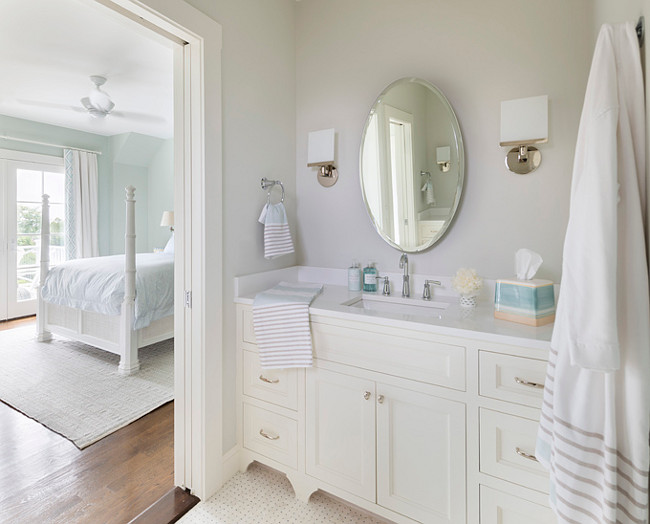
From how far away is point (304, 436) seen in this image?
1598 mm

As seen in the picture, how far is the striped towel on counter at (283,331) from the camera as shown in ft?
5.08

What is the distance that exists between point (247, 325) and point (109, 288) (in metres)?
1.93

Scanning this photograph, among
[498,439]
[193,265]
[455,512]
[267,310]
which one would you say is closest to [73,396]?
[193,265]

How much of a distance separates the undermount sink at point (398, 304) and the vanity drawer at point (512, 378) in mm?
504

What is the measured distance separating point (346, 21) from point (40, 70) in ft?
9.97

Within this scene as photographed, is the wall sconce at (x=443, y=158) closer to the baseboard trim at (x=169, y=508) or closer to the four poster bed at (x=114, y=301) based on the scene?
the baseboard trim at (x=169, y=508)

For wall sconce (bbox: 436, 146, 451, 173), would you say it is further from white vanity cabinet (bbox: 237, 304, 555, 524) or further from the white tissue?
white vanity cabinet (bbox: 237, 304, 555, 524)

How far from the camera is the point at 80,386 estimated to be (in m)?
2.69

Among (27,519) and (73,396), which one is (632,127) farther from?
(73,396)

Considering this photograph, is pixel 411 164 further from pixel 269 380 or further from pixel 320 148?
pixel 269 380

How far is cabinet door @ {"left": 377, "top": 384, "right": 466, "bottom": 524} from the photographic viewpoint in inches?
50.0

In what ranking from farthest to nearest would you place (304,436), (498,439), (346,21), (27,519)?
(346,21), (304,436), (27,519), (498,439)

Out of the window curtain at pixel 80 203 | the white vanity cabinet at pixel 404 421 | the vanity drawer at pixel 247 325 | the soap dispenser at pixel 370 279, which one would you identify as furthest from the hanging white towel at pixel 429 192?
the window curtain at pixel 80 203

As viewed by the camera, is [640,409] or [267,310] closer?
[640,409]
